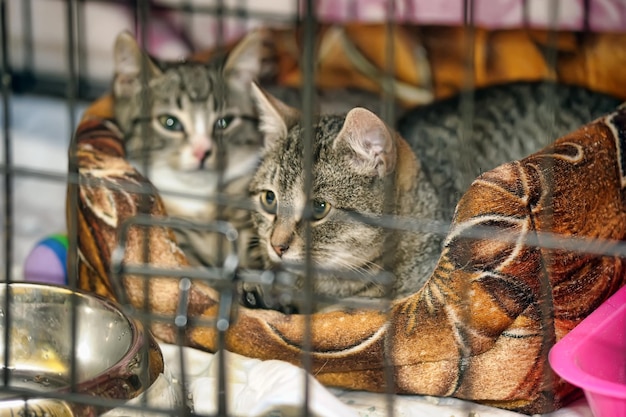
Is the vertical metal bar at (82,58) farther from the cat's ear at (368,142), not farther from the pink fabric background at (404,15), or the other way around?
the cat's ear at (368,142)

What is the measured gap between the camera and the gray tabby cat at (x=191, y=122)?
66.6 inches

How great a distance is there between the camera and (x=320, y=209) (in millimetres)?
1399

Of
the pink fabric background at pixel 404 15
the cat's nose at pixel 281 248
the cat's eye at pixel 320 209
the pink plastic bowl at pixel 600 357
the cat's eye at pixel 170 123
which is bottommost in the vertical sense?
the pink plastic bowl at pixel 600 357

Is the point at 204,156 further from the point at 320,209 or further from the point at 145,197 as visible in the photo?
the point at 320,209

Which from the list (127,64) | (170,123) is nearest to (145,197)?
(170,123)

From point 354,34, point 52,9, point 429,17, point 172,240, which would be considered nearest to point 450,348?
point 172,240

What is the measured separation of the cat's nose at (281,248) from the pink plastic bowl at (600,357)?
Result: 384 millimetres

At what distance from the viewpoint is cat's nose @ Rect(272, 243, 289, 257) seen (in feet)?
4.49

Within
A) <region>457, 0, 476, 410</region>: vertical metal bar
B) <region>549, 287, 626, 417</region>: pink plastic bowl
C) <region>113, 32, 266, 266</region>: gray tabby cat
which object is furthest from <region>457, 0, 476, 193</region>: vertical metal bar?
<region>113, 32, 266, 266</region>: gray tabby cat

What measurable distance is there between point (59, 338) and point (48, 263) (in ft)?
1.18

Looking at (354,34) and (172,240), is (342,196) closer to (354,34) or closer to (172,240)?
(172,240)

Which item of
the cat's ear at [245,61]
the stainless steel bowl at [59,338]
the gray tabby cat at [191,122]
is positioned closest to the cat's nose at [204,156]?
the gray tabby cat at [191,122]

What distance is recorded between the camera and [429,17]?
7.05 feet

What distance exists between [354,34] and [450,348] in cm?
88
